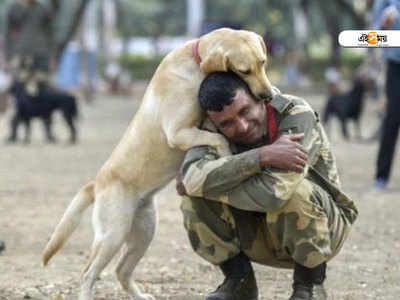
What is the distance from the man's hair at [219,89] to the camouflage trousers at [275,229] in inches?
17.1

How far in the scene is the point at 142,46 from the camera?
6875cm

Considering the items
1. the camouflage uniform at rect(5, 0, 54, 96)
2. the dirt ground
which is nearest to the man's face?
the dirt ground

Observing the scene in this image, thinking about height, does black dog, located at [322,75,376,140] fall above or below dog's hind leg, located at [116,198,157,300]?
below

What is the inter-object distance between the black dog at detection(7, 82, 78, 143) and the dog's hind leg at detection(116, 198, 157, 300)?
10128 millimetres

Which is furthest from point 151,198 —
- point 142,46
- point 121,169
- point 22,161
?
point 142,46

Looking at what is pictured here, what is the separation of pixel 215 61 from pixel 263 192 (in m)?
0.65

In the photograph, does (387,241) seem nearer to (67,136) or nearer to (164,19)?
(67,136)

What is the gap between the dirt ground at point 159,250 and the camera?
17.8ft

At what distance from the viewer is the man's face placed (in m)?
4.42

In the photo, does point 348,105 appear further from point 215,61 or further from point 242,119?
point 242,119

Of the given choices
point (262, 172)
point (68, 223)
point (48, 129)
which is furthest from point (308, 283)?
Result: point (48, 129)

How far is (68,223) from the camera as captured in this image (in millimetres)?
4914

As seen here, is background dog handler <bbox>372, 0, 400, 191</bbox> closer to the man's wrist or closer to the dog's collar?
the dog's collar

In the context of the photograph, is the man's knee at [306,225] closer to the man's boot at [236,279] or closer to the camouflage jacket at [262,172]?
the camouflage jacket at [262,172]
